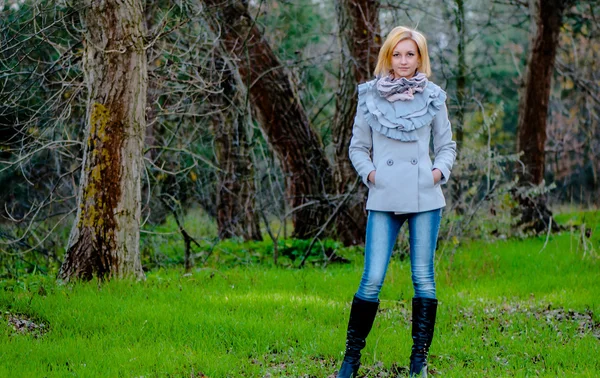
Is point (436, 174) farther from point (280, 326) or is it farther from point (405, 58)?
point (280, 326)

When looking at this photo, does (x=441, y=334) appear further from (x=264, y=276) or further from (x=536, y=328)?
(x=264, y=276)

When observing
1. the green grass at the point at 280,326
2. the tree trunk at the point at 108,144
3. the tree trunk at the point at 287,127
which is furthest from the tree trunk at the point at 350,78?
the tree trunk at the point at 108,144

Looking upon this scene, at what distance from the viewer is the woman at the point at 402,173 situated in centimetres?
448

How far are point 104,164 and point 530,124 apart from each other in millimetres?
8196

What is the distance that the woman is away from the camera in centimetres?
448

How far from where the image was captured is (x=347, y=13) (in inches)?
417

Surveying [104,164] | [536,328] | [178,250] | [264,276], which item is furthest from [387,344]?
[178,250]

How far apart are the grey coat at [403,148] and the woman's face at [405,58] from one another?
17cm

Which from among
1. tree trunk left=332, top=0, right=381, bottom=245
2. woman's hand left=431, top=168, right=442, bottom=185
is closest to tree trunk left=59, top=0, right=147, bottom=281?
woman's hand left=431, top=168, right=442, bottom=185

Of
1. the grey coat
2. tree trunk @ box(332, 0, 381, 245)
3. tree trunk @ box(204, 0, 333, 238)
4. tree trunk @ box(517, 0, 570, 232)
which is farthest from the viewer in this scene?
tree trunk @ box(517, 0, 570, 232)

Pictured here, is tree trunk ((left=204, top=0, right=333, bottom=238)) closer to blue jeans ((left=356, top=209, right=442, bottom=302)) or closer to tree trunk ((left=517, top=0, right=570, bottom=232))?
tree trunk ((left=517, top=0, right=570, bottom=232))

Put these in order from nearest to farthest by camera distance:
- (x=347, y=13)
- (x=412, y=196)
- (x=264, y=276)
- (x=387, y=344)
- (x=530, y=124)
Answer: (x=412, y=196)
(x=387, y=344)
(x=264, y=276)
(x=347, y=13)
(x=530, y=124)

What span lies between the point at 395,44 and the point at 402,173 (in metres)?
0.86

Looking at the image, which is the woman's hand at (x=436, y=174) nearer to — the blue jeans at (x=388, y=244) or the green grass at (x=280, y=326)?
the blue jeans at (x=388, y=244)
